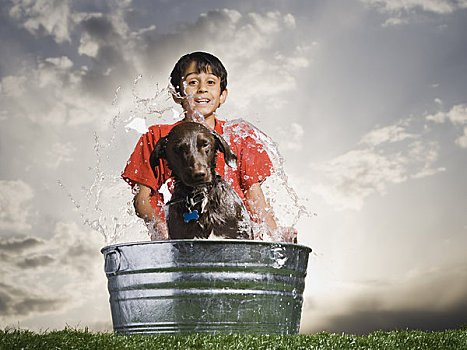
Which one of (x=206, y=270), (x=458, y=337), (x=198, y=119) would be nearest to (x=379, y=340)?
(x=458, y=337)

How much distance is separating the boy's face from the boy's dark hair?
3 cm

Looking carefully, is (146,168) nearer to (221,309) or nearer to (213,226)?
(213,226)

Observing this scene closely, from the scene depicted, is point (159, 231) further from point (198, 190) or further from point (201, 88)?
point (201, 88)

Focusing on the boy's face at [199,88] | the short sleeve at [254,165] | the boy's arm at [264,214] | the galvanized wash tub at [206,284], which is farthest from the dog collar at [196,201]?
the boy's face at [199,88]

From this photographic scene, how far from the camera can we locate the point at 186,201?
125 inches

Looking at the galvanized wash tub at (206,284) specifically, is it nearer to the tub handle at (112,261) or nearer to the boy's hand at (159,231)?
the tub handle at (112,261)

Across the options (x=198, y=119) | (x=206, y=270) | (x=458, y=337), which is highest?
(x=198, y=119)

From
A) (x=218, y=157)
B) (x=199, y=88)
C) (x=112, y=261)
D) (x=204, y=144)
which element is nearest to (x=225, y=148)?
(x=204, y=144)

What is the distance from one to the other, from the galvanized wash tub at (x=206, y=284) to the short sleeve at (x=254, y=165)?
786 millimetres

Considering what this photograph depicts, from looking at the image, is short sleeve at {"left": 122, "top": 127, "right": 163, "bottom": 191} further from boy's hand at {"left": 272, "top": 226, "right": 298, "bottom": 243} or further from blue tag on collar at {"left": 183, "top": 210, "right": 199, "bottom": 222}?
boy's hand at {"left": 272, "top": 226, "right": 298, "bottom": 243}

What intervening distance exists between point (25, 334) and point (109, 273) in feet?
1.90

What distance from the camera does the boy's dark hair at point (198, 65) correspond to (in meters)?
3.82

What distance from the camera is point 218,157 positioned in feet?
12.8

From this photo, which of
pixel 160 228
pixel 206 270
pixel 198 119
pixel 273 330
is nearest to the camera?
pixel 206 270
